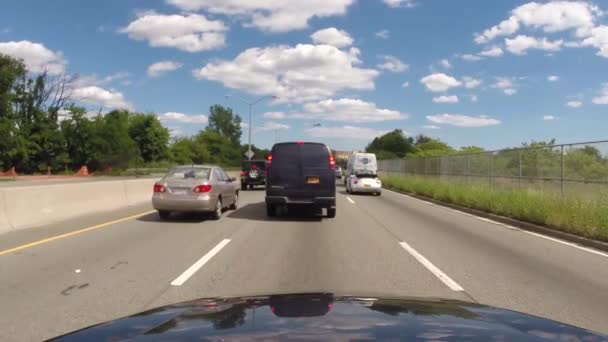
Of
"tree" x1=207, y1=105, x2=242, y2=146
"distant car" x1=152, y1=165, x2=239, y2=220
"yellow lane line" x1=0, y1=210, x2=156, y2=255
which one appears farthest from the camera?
"tree" x1=207, y1=105, x2=242, y2=146

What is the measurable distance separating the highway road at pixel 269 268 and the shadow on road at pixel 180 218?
2.88ft

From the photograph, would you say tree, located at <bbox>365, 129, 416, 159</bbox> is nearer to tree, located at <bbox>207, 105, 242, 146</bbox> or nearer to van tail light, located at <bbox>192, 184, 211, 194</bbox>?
tree, located at <bbox>207, 105, 242, 146</bbox>

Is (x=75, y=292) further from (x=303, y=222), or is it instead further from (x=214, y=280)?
(x=303, y=222)

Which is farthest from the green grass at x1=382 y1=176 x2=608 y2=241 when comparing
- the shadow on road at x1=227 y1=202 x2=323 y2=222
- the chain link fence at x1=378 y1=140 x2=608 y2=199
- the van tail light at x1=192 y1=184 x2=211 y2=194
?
the van tail light at x1=192 y1=184 x2=211 y2=194

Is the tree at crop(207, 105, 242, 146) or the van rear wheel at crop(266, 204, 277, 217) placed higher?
the tree at crop(207, 105, 242, 146)

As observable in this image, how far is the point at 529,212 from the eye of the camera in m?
15.2

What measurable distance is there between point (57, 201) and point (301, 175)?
22.0 ft

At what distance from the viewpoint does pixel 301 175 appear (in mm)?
15547

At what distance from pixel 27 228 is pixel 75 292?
7.17m

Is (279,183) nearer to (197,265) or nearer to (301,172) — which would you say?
(301,172)

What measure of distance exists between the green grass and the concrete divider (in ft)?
41.9

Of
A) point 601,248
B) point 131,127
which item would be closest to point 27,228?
point 601,248

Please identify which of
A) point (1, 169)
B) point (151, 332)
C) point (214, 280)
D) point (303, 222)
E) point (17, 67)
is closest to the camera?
point (151, 332)

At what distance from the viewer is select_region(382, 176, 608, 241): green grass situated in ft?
39.8
